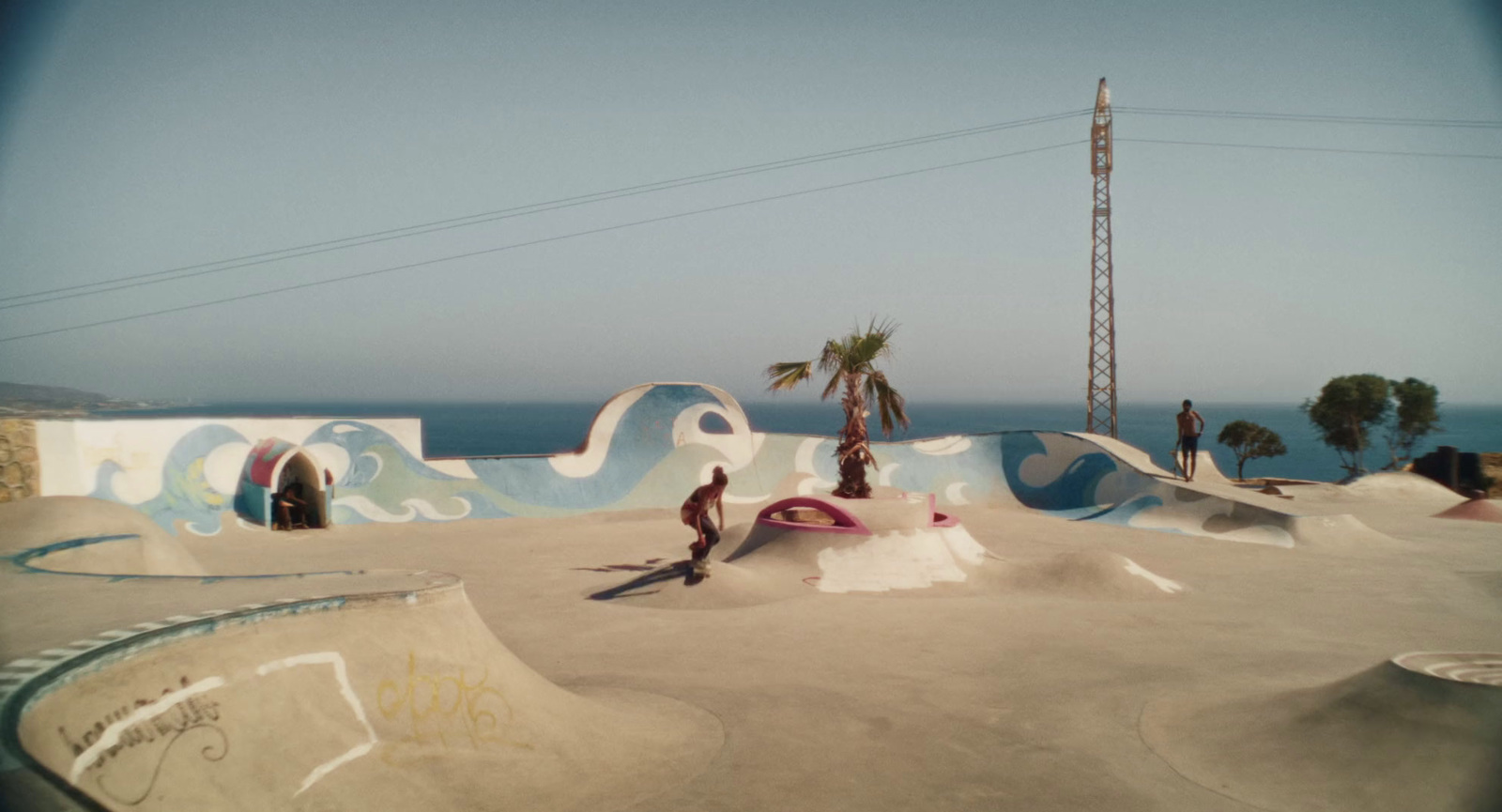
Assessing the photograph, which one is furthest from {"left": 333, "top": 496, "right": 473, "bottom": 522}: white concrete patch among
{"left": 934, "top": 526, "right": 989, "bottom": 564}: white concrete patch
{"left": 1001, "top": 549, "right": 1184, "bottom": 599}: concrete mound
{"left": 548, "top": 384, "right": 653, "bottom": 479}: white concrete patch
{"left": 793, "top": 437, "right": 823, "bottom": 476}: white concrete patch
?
{"left": 1001, "top": 549, "right": 1184, "bottom": 599}: concrete mound

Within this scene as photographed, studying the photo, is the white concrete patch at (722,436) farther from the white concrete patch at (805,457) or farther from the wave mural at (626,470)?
the white concrete patch at (805,457)

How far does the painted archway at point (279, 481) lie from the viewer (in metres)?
18.0

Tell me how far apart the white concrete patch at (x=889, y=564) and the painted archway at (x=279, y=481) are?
11771mm

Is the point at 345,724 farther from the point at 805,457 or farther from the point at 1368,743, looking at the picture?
the point at 805,457

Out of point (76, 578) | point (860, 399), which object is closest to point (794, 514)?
point (860, 399)

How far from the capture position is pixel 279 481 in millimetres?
18938

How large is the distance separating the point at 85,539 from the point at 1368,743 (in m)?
12.8

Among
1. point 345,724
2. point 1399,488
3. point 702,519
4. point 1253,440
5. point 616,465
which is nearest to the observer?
point 345,724

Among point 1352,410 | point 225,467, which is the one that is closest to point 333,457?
point 225,467

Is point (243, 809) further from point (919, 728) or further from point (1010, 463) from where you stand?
point (1010, 463)

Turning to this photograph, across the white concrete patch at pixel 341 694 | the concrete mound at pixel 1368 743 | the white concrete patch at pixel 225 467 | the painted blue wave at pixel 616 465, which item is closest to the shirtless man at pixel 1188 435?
the painted blue wave at pixel 616 465

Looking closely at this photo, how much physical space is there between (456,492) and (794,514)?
9933 mm

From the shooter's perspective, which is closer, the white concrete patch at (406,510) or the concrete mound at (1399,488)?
the white concrete patch at (406,510)

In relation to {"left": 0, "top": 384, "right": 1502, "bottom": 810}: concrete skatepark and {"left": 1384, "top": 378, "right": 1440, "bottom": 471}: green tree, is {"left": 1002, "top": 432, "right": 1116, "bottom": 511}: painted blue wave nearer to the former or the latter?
{"left": 0, "top": 384, "right": 1502, "bottom": 810}: concrete skatepark
